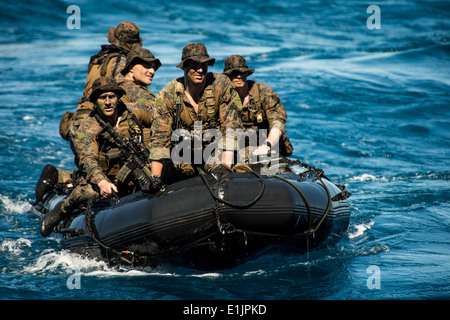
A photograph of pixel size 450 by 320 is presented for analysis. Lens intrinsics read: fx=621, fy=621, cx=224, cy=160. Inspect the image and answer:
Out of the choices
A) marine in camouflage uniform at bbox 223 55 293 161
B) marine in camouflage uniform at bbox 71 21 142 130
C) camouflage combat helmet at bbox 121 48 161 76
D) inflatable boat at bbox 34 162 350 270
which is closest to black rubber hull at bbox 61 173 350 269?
inflatable boat at bbox 34 162 350 270

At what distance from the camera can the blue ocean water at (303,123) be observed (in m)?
5.70

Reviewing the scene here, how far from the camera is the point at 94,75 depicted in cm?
816

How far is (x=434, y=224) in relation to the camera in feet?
24.4

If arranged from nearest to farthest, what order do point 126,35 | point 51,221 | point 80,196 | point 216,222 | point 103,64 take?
point 216,222, point 80,196, point 51,221, point 103,64, point 126,35

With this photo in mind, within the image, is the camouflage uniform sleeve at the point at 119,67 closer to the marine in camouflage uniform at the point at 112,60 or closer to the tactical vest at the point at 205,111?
the marine in camouflage uniform at the point at 112,60

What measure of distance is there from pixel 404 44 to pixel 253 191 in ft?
51.4

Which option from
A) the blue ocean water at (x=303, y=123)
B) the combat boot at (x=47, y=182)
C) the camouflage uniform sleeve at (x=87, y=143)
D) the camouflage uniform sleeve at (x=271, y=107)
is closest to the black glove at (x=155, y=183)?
the blue ocean water at (x=303, y=123)

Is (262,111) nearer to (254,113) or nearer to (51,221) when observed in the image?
(254,113)

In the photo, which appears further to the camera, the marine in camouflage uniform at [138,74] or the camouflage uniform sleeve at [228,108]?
the marine in camouflage uniform at [138,74]

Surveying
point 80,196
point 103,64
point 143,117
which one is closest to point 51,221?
point 80,196

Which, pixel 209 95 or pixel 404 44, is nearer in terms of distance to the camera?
pixel 209 95

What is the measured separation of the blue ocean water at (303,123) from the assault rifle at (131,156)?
98 cm
